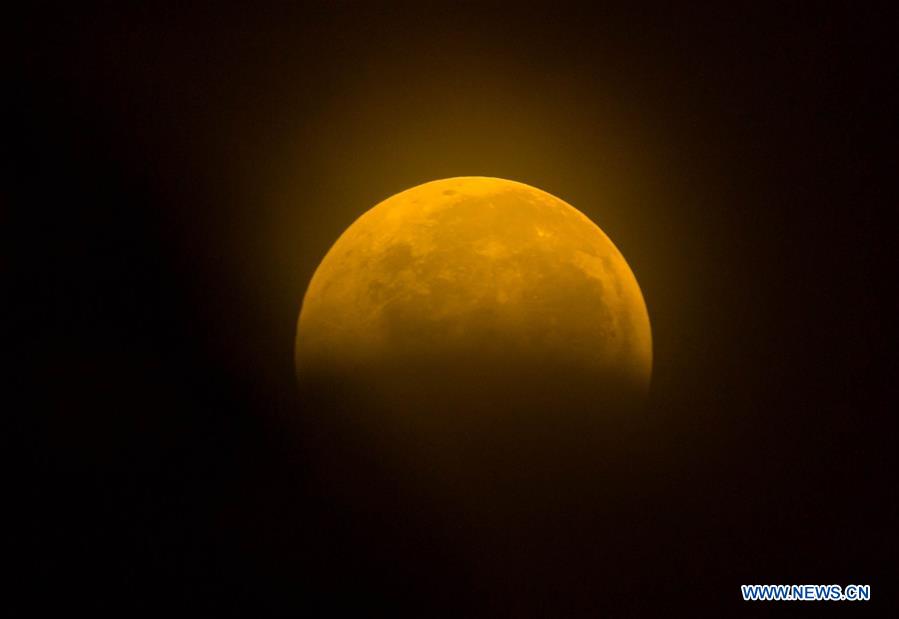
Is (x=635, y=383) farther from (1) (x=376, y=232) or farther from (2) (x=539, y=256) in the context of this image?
(1) (x=376, y=232)

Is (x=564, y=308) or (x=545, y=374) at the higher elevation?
(x=564, y=308)

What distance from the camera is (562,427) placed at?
206 inches

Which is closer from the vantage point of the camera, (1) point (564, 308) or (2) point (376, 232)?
(1) point (564, 308)

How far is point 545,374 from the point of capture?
5.22 meters

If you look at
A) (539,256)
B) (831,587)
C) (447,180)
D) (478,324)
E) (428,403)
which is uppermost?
(447,180)

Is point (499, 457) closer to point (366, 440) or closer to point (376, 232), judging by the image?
point (366, 440)

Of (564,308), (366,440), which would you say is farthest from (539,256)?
(366,440)

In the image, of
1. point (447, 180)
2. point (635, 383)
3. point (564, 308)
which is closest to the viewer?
point (564, 308)

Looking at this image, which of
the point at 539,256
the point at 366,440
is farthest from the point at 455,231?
the point at 366,440

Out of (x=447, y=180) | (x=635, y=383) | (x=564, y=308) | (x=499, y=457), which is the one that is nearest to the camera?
(x=499, y=457)

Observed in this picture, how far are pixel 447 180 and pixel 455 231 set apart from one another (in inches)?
33.5

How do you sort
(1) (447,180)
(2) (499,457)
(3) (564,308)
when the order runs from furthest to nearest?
1. (1) (447,180)
2. (3) (564,308)
3. (2) (499,457)

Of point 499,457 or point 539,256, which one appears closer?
point 499,457

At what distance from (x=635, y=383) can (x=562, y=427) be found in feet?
2.84
